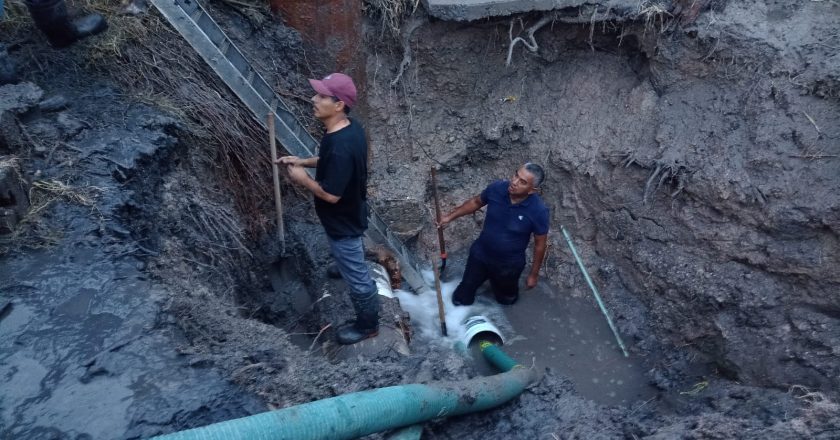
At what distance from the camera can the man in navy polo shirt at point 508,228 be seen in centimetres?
491

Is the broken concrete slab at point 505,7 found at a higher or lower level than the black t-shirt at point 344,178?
higher

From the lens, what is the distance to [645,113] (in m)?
5.78

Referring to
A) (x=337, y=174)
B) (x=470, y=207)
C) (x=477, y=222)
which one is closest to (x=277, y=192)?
(x=337, y=174)

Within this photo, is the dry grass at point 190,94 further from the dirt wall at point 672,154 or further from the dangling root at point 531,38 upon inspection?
the dangling root at point 531,38

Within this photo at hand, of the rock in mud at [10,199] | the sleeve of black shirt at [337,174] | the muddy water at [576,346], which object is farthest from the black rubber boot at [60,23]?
the muddy water at [576,346]

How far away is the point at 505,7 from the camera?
221 inches

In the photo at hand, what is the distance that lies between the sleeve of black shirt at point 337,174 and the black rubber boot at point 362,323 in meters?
0.89

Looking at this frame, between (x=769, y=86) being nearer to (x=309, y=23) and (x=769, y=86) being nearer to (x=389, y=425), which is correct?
(x=309, y=23)

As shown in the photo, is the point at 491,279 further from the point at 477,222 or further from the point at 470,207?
the point at 477,222

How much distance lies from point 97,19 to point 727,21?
5035 mm

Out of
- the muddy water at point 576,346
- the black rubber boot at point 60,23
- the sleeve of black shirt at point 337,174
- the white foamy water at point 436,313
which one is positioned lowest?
the muddy water at point 576,346

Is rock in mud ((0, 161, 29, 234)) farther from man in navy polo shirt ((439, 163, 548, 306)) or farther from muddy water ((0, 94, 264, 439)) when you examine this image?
man in navy polo shirt ((439, 163, 548, 306))

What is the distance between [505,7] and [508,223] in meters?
2.03

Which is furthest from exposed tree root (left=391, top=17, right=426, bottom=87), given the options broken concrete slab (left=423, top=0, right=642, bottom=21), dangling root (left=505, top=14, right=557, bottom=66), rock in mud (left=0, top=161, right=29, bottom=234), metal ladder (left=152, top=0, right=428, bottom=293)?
rock in mud (left=0, top=161, right=29, bottom=234)
